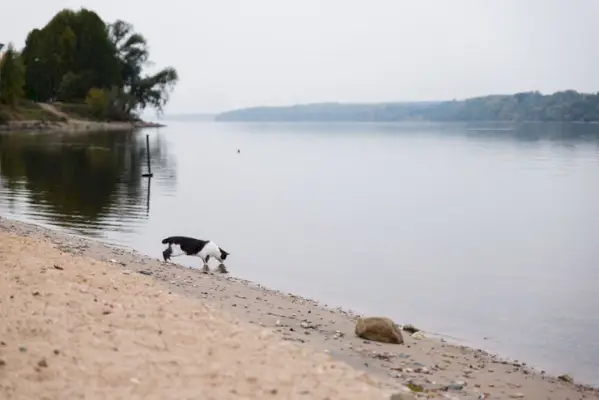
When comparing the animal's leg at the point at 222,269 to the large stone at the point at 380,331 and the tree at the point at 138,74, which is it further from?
the tree at the point at 138,74

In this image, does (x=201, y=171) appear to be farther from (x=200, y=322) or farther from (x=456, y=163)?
(x=200, y=322)

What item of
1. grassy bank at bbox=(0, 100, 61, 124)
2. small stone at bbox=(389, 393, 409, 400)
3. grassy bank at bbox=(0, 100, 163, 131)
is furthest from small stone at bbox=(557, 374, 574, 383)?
grassy bank at bbox=(0, 100, 61, 124)

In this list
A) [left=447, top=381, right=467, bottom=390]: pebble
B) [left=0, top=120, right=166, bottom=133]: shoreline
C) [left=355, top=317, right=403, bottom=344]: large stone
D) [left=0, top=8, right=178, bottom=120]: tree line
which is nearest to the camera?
[left=447, top=381, right=467, bottom=390]: pebble

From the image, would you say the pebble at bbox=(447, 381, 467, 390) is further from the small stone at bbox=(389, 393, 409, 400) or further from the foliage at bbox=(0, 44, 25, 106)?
the foliage at bbox=(0, 44, 25, 106)

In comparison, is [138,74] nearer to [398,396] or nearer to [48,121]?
[48,121]

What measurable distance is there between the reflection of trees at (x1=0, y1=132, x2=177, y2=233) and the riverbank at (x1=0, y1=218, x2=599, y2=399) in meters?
14.0

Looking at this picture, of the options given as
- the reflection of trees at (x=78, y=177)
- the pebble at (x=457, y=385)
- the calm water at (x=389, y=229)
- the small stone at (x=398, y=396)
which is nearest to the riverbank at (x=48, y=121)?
the reflection of trees at (x=78, y=177)

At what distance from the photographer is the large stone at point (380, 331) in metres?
12.1

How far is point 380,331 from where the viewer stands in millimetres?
12180

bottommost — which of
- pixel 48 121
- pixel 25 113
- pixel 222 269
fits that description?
pixel 222 269

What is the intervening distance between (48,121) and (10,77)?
13948mm

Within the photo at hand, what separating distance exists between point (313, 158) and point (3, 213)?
50110mm

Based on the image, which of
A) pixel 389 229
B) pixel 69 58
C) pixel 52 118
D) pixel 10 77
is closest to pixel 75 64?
pixel 69 58

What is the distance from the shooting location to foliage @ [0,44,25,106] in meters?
A: 90.6
